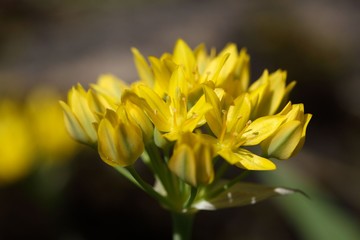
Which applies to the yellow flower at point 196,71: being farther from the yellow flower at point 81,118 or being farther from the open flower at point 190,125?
the yellow flower at point 81,118

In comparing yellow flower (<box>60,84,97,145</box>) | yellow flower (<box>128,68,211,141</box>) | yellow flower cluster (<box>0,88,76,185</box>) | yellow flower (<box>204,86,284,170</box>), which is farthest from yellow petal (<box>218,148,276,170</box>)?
yellow flower cluster (<box>0,88,76,185</box>)

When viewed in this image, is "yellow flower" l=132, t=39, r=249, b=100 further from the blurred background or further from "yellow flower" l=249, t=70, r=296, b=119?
the blurred background

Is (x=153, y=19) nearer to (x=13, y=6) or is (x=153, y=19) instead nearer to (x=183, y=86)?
(x=13, y=6)

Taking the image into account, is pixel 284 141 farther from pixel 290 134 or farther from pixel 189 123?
pixel 189 123

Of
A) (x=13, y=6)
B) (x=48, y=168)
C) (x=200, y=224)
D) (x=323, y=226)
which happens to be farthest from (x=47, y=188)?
(x=13, y=6)

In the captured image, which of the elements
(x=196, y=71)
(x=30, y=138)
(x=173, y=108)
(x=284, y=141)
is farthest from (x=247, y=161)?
(x=30, y=138)
